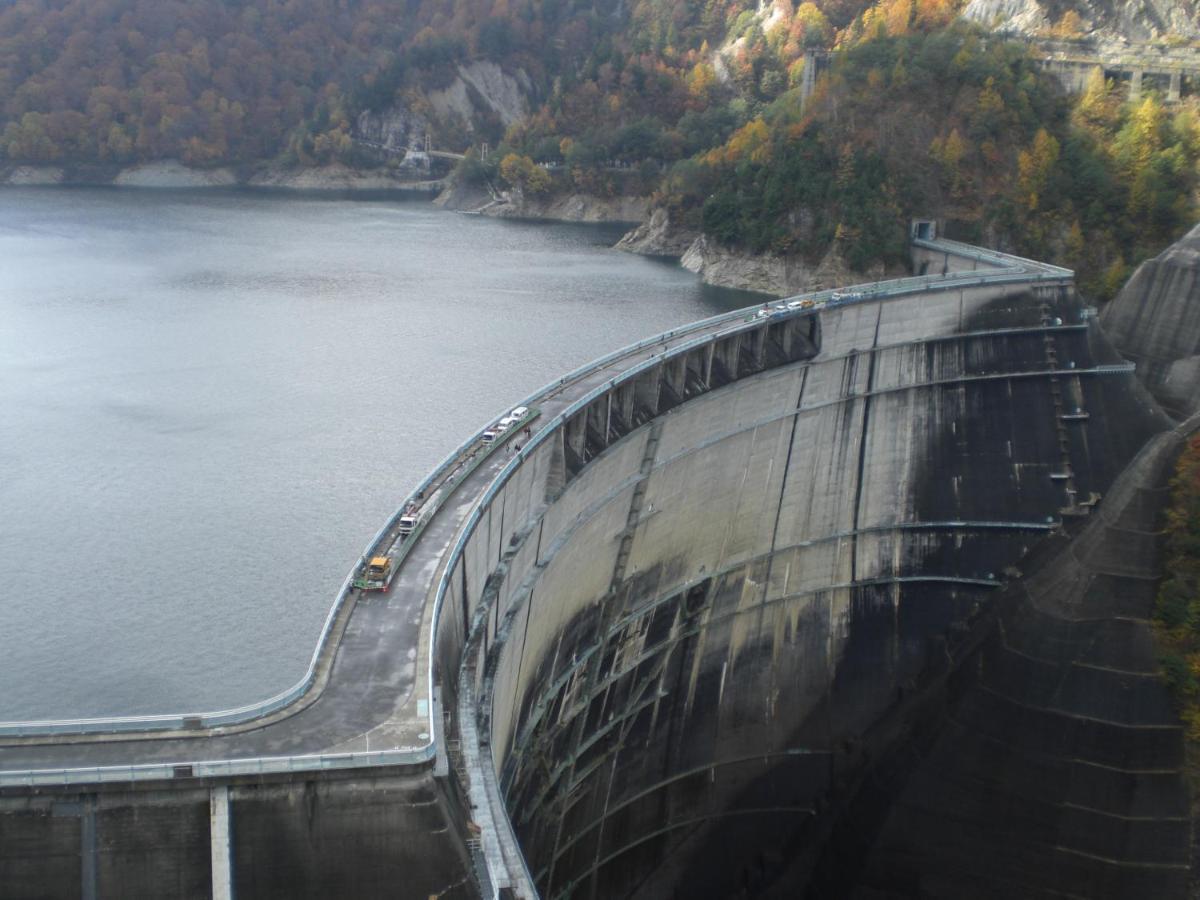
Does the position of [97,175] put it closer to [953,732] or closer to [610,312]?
[610,312]

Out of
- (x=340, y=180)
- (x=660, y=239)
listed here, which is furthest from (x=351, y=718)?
(x=340, y=180)

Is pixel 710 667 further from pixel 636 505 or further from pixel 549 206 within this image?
pixel 549 206

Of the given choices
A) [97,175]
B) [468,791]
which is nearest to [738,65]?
[97,175]

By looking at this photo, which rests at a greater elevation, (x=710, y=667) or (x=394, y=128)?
(x=394, y=128)

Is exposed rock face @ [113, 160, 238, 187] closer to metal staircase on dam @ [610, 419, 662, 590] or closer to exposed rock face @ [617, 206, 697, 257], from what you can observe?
exposed rock face @ [617, 206, 697, 257]

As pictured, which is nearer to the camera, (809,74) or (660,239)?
(809,74)
